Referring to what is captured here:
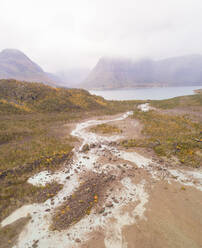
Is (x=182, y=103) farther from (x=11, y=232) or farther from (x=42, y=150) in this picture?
(x=11, y=232)

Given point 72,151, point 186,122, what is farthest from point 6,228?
point 186,122

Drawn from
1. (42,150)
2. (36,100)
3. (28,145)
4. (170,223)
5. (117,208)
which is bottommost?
(170,223)

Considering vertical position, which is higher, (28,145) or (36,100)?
(36,100)

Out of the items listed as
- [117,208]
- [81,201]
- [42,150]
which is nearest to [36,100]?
[42,150]

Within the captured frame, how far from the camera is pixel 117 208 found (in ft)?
25.6

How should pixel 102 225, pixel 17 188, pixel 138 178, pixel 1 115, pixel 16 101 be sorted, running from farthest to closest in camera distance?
pixel 16 101 → pixel 1 115 → pixel 138 178 → pixel 17 188 → pixel 102 225

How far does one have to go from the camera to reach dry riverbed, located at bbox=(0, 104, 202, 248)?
20.3 feet

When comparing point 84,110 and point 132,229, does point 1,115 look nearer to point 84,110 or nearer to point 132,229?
point 84,110

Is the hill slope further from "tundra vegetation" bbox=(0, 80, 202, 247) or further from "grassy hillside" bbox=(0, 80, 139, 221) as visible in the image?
"tundra vegetation" bbox=(0, 80, 202, 247)

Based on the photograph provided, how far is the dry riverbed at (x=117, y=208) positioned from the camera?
6176 millimetres

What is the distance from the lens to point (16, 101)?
32.7 meters

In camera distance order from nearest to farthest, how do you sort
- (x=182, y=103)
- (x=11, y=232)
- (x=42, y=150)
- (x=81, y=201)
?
(x=11, y=232)
(x=81, y=201)
(x=42, y=150)
(x=182, y=103)

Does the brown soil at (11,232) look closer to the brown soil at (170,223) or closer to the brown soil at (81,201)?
the brown soil at (81,201)

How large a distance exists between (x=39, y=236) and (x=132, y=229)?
16.8 feet
